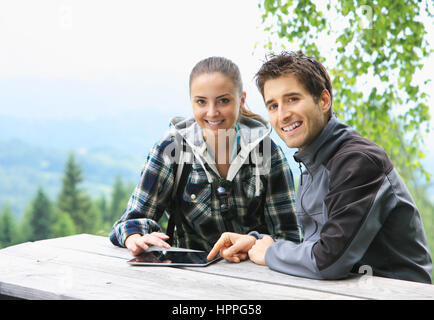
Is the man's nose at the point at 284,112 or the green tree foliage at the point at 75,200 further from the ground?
the man's nose at the point at 284,112

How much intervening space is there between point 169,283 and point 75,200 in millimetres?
9173

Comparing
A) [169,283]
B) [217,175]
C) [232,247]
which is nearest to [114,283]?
[169,283]

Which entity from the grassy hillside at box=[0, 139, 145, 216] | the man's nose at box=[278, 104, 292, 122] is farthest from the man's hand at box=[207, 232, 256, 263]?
the grassy hillside at box=[0, 139, 145, 216]

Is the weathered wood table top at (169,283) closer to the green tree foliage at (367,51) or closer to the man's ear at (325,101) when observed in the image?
the man's ear at (325,101)

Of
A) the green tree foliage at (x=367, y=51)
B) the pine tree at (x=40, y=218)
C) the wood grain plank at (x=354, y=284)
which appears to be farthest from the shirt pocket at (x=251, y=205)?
the pine tree at (x=40, y=218)

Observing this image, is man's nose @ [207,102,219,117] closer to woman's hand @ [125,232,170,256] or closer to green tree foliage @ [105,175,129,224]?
woman's hand @ [125,232,170,256]

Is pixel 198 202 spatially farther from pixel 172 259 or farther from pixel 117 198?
pixel 117 198

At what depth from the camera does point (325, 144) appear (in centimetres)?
144

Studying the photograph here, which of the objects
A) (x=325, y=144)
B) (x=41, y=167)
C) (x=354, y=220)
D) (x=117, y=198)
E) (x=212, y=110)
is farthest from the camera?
(x=41, y=167)

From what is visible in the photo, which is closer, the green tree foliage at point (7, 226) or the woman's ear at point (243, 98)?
the woman's ear at point (243, 98)

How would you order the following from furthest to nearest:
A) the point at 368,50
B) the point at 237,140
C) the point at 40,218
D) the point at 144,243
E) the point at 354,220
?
the point at 40,218 → the point at 368,50 → the point at 237,140 → the point at 144,243 → the point at 354,220

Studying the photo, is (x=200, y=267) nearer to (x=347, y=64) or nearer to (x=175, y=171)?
(x=175, y=171)

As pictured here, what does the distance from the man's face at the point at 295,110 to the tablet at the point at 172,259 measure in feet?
1.61

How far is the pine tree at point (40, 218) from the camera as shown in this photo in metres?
8.74
